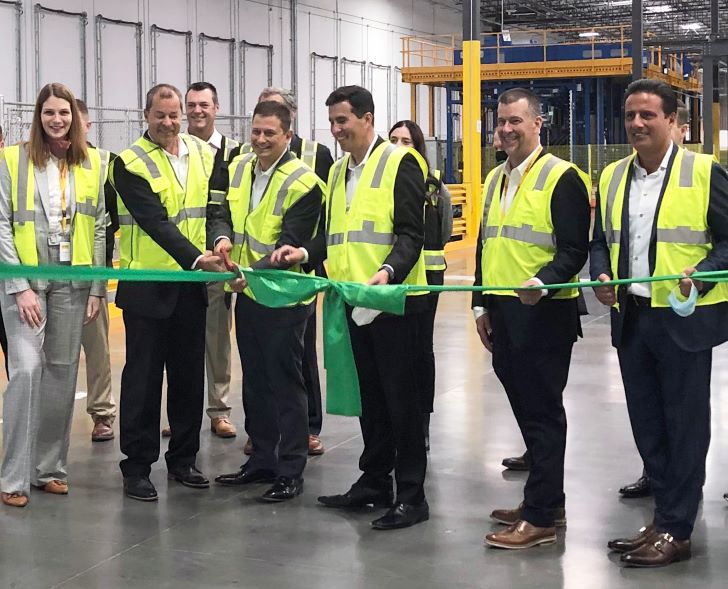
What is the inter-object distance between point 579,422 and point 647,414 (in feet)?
8.16

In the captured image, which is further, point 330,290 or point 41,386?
point 41,386

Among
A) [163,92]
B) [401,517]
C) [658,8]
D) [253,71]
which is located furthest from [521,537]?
[658,8]

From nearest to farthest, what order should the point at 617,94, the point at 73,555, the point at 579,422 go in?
the point at 73,555 < the point at 579,422 < the point at 617,94

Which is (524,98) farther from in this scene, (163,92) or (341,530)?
(341,530)

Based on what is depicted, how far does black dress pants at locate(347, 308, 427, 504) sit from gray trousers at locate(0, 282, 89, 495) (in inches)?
54.7

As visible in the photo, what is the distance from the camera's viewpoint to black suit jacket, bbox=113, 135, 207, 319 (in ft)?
17.6

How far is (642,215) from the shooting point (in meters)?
4.48

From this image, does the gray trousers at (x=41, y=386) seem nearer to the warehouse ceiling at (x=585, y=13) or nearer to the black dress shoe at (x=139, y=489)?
the black dress shoe at (x=139, y=489)

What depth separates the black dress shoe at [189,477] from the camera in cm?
567

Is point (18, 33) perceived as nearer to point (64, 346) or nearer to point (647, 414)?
point (64, 346)

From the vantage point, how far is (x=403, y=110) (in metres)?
37.0

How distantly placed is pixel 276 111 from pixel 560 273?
159 cm

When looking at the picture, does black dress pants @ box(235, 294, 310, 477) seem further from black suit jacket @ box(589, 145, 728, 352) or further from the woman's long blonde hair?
black suit jacket @ box(589, 145, 728, 352)

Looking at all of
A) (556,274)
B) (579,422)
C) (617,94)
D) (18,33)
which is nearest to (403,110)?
(617,94)
